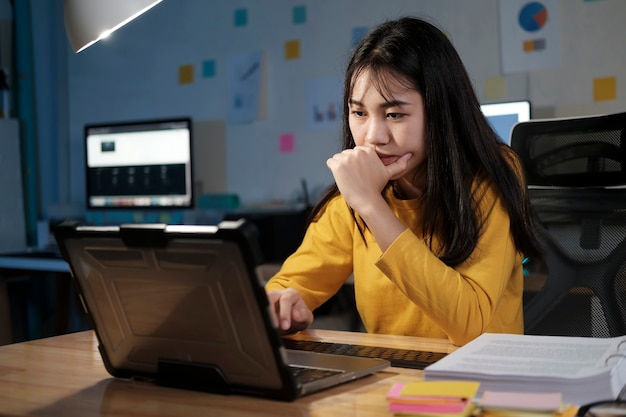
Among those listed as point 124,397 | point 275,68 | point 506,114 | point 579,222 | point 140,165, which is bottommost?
point 124,397

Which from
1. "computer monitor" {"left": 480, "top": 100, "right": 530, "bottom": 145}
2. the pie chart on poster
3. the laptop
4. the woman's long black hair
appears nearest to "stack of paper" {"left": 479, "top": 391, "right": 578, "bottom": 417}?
the laptop

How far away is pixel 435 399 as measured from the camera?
71 centimetres

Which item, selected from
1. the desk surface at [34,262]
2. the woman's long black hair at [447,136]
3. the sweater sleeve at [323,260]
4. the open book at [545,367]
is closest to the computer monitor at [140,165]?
the desk surface at [34,262]

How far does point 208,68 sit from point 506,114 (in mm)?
1363

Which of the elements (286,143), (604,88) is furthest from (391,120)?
(286,143)

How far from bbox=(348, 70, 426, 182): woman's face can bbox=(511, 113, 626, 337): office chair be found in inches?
15.8

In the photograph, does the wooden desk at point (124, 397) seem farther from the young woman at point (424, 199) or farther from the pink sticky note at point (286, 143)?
the pink sticky note at point (286, 143)

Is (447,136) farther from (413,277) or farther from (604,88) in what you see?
(604,88)

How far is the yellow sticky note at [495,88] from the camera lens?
2.69 meters

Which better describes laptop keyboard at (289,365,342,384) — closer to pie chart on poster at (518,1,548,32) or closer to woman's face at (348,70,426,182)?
woman's face at (348,70,426,182)

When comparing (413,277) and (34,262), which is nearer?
(413,277)

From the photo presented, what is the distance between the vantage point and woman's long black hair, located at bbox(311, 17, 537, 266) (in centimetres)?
128

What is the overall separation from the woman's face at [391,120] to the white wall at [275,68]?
148 centimetres

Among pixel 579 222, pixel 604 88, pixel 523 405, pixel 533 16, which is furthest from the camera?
pixel 533 16
